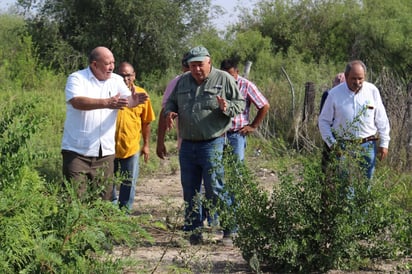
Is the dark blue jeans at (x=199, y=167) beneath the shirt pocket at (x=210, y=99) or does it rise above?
beneath

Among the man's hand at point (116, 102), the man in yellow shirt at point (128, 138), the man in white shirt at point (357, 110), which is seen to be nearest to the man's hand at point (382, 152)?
the man in white shirt at point (357, 110)

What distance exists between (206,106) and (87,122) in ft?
3.46

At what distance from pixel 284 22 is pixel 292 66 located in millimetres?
7416

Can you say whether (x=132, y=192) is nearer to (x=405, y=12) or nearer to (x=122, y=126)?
(x=122, y=126)

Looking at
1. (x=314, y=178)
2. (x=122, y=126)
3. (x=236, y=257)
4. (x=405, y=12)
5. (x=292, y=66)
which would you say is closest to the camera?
(x=314, y=178)

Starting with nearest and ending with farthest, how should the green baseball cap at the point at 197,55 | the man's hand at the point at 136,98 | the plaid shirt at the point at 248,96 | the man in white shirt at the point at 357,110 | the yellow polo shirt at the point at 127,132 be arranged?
1. the man's hand at the point at 136,98
2. the green baseball cap at the point at 197,55
3. the man in white shirt at the point at 357,110
4. the yellow polo shirt at the point at 127,132
5. the plaid shirt at the point at 248,96

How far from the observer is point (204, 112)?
663cm

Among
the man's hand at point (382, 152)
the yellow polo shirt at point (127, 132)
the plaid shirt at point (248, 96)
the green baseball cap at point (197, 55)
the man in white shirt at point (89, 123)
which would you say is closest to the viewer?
the man in white shirt at point (89, 123)

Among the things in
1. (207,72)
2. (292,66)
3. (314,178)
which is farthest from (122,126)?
(292,66)

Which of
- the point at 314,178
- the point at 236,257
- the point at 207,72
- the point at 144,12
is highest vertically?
the point at 144,12

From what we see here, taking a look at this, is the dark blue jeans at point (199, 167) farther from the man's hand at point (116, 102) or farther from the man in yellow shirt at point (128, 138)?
the man's hand at point (116, 102)

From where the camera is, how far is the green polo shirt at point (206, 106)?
6.62 meters

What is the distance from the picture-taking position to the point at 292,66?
1202 inches

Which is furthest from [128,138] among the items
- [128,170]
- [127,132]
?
[128,170]
